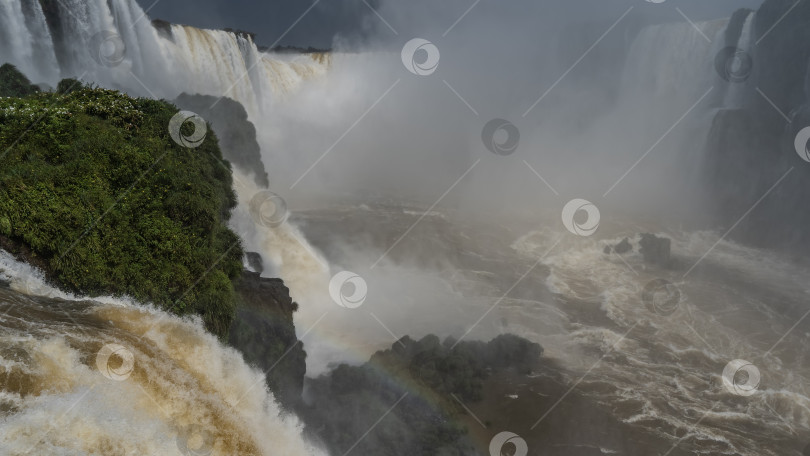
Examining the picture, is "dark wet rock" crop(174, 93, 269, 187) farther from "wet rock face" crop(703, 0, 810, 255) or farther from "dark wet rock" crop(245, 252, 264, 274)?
"wet rock face" crop(703, 0, 810, 255)

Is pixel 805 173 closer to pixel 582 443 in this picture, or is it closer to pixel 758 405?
pixel 758 405

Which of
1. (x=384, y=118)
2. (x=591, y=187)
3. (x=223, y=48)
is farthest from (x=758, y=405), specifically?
(x=384, y=118)

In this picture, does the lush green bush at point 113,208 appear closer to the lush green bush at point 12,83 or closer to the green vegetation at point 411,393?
the green vegetation at point 411,393

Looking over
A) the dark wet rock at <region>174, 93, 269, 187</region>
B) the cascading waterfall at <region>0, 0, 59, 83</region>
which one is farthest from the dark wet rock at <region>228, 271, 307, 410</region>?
the cascading waterfall at <region>0, 0, 59, 83</region>

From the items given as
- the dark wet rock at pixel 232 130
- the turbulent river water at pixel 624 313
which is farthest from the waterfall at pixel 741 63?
the dark wet rock at pixel 232 130

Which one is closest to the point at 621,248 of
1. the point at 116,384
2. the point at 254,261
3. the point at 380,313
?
the point at 380,313

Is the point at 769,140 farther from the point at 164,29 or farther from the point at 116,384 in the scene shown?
the point at 164,29
